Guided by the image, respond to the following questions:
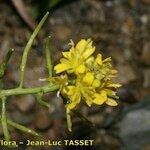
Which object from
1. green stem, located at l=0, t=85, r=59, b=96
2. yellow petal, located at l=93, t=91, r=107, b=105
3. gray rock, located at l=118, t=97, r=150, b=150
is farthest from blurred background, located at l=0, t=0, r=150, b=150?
yellow petal, located at l=93, t=91, r=107, b=105

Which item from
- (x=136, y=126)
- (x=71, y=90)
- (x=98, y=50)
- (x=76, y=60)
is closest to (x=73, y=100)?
(x=71, y=90)

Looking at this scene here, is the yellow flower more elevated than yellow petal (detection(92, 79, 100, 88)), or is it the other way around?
the yellow flower

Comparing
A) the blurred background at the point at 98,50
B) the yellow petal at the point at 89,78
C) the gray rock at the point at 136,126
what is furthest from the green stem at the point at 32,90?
the gray rock at the point at 136,126

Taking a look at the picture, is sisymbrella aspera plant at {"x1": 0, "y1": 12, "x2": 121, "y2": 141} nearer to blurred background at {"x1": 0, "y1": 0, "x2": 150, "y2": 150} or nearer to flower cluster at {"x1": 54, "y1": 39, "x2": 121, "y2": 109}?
flower cluster at {"x1": 54, "y1": 39, "x2": 121, "y2": 109}

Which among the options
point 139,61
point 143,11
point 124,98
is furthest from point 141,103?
point 143,11

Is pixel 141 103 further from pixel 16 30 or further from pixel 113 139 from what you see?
pixel 16 30

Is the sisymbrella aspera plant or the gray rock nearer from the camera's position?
the sisymbrella aspera plant

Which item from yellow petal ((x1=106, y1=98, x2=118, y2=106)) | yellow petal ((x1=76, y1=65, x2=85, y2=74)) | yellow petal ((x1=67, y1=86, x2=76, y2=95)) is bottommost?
yellow petal ((x1=106, y1=98, x2=118, y2=106))
